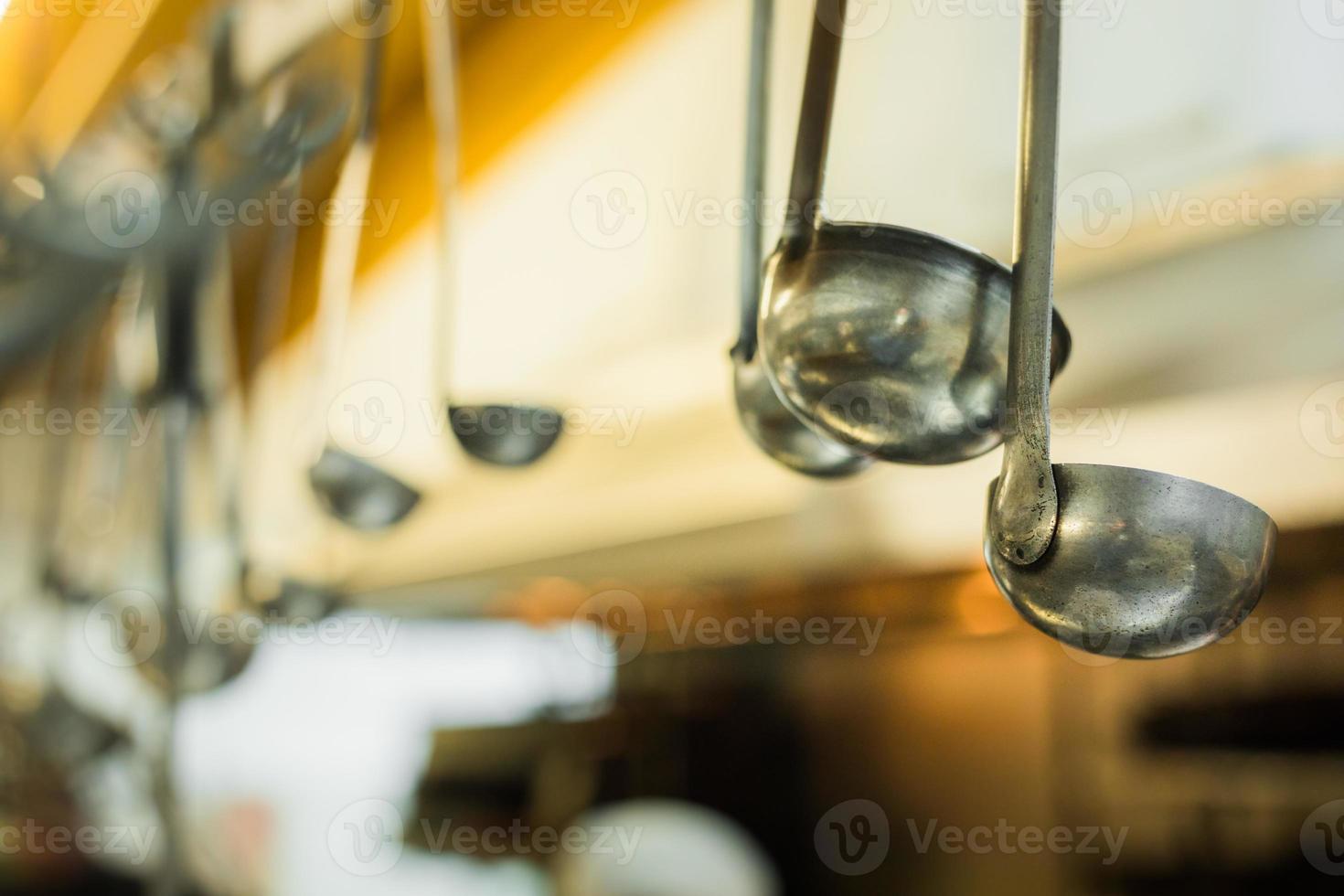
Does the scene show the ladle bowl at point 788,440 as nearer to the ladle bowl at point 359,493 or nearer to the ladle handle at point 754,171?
the ladle handle at point 754,171

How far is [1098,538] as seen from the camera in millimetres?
170

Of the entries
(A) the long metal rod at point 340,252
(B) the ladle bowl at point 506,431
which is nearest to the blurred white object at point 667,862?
(A) the long metal rod at point 340,252

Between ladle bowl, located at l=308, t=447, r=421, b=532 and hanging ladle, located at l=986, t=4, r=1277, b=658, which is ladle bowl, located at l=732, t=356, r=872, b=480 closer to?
hanging ladle, located at l=986, t=4, r=1277, b=658

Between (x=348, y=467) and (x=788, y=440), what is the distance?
251 millimetres

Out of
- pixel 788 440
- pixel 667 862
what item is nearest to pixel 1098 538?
pixel 788 440

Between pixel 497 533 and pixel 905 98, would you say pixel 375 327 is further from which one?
pixel 905 98

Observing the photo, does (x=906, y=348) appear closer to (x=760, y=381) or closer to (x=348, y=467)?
(x=760, y=381)

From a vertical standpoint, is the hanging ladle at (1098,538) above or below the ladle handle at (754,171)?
below

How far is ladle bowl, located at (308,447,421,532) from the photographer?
46 centimetres

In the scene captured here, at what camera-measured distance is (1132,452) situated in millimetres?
831

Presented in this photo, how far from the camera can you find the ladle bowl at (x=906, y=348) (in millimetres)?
203

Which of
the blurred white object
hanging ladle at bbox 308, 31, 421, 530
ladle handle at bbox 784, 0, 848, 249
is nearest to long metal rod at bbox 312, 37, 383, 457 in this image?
hanging ladle at bbox 308, 31, 421, 530

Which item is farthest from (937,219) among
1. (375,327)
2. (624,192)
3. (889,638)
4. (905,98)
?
(375,327)

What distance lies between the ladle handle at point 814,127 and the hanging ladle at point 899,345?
1 centimetres
